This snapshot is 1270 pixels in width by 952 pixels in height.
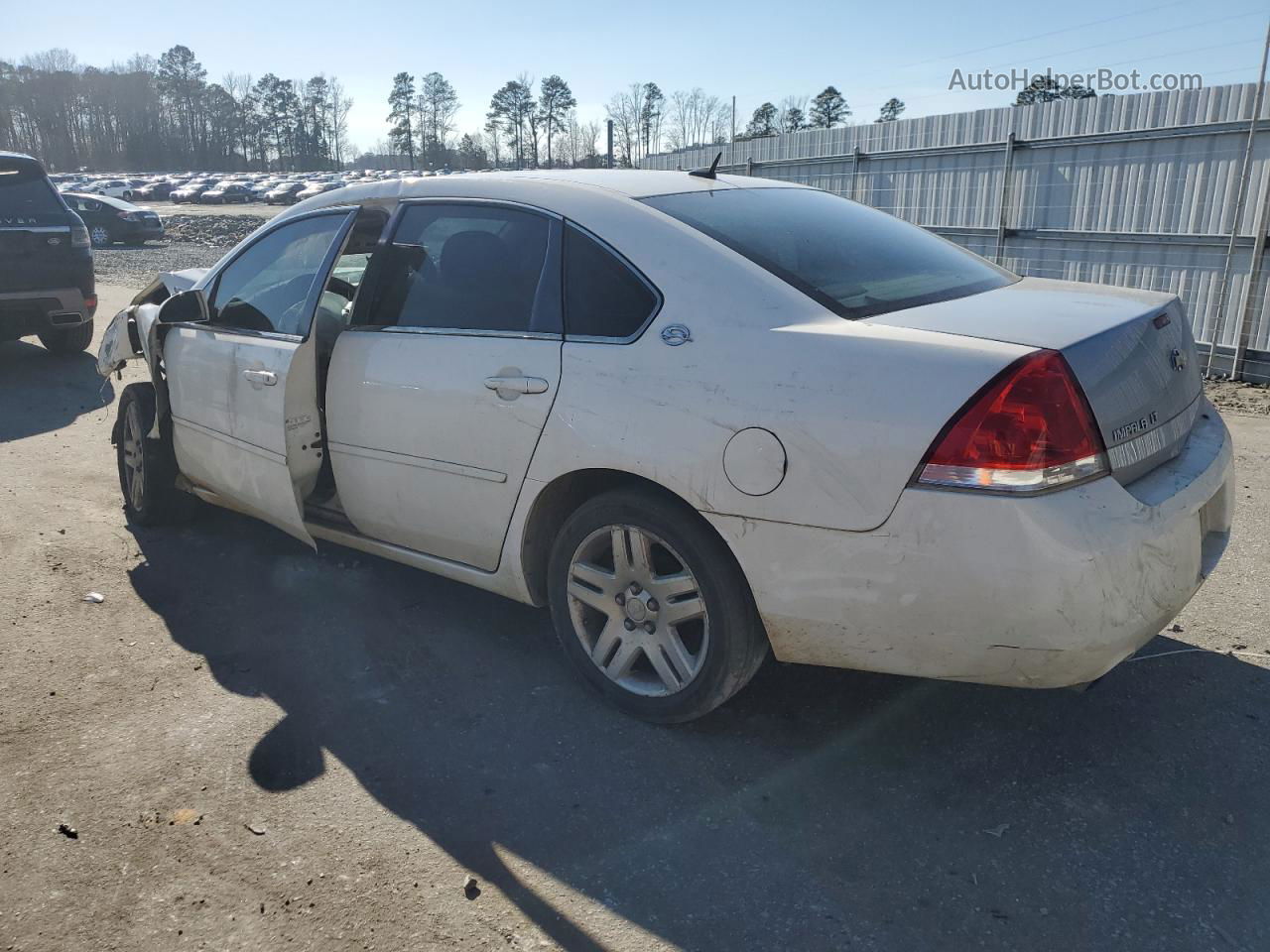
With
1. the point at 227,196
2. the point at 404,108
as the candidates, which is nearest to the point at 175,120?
the point at 404,108

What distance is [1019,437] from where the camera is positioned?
2.37 meters

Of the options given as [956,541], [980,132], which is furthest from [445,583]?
[980,132]

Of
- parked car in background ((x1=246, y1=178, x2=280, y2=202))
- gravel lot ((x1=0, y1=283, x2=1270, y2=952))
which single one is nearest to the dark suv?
gravel lot ((x1=0, y1=283, x2=1270, y2=952))

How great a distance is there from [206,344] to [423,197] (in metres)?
1.34

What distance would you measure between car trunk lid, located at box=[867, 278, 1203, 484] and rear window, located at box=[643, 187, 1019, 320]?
0.14m

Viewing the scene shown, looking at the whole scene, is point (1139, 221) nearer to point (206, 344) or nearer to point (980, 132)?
point (980, 132)

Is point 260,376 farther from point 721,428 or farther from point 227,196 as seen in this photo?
point 227,196

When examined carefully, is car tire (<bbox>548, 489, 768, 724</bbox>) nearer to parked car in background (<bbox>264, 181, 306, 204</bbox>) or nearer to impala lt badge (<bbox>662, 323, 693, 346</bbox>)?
impala lt badge (<bbox>662, 323, 693, 346</bbox>)

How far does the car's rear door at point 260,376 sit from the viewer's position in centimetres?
386

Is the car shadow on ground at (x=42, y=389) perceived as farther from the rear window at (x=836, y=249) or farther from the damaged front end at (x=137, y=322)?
the rear window at (x=836, y=249)

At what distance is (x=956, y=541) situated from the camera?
7.89ft

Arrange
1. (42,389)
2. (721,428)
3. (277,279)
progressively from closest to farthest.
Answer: (721,428) < (277,279) < (42,389)

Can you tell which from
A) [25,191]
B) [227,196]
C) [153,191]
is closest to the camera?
[25,191]

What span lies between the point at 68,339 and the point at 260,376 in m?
7.95
